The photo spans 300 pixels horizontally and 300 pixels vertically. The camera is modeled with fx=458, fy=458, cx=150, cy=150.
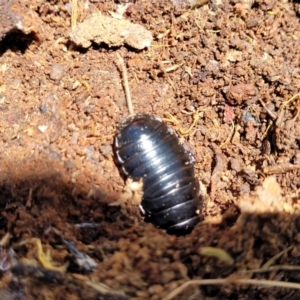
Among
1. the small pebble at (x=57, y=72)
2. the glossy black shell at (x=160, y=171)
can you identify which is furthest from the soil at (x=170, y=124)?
the glossy black shell at (x=160, y=171)

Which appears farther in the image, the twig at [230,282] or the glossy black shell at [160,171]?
the glossy black shell at [160,171]

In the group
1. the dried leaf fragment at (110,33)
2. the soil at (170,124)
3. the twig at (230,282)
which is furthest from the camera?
the dried leaf fragment at (110,33)

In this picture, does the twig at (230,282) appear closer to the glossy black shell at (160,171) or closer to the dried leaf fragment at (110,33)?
the glossy black shell at (160,171)

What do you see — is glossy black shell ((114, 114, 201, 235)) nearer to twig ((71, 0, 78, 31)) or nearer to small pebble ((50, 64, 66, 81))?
small pebble ((50, 64, 66, 81))

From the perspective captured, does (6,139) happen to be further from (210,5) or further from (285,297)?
(285,297)

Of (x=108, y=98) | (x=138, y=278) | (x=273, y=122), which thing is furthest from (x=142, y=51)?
(x=138, y=278)

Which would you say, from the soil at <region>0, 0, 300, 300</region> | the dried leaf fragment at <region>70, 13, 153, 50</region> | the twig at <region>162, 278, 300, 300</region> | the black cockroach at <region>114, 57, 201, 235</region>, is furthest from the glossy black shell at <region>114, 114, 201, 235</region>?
the twig at <region>162, 278, 300, 300</region>

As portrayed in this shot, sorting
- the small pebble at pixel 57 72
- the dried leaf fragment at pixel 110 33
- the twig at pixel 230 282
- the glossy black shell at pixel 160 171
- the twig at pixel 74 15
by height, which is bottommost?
the twig at pixel 230 282
